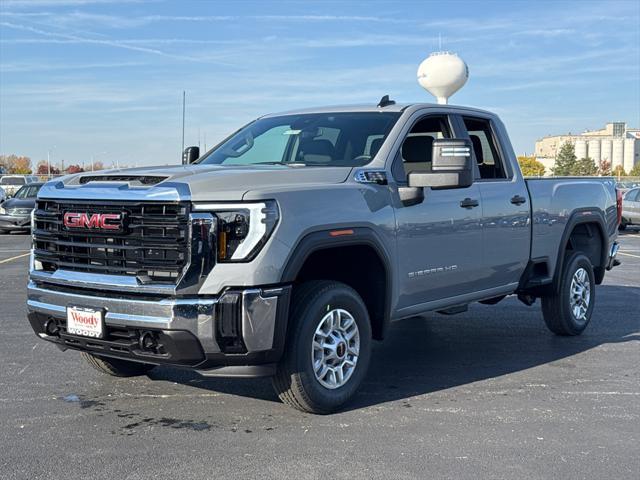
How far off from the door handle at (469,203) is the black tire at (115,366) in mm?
2727

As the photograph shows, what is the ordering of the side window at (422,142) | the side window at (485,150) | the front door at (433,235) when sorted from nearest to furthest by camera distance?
the front door at (433,235)
the side window at (422,142)
the side window at (485,150)

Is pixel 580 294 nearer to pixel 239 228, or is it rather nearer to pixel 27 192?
pixel 239 228

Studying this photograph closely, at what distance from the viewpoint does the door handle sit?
Answer: 6100 mm

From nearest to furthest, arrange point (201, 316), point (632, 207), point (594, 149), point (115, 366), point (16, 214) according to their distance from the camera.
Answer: point (201, 316), point (115, 366), point (16, 214), point (632, 207), point (594, 149)

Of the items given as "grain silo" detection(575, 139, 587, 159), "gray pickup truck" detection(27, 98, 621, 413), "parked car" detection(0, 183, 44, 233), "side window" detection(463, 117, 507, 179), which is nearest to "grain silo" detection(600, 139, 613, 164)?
"grain silo" detection(575, 139, 587, 159)

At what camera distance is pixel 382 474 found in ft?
13.2

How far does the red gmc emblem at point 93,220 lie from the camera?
183 inches

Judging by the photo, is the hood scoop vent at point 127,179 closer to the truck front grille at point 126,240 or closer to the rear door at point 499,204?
the truck front grille at point 126,240

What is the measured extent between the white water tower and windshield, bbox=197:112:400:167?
Result: 57456mm

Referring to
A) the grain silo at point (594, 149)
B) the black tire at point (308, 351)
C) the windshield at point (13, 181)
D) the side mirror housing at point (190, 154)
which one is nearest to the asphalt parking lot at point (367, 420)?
the black tire at point (308, 351)

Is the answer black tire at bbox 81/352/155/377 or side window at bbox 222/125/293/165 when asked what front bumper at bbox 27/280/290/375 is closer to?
black tire at bbox 81/352/155/377

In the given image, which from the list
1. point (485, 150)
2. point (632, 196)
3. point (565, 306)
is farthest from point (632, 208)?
point (485, 150)

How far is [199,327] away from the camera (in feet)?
14.6

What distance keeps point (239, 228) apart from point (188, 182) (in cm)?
41
